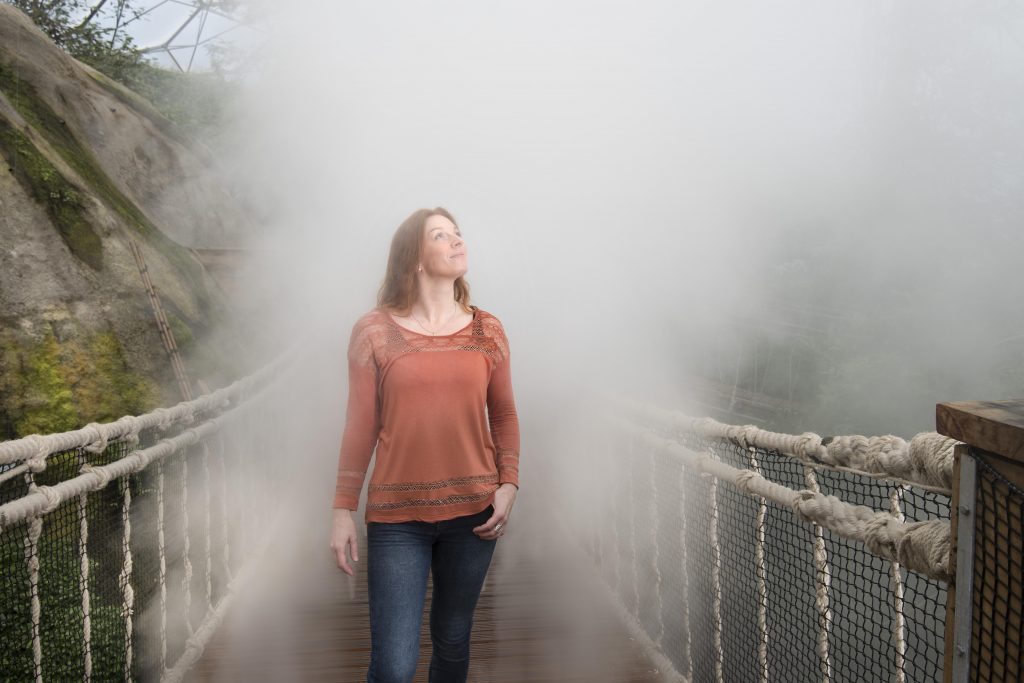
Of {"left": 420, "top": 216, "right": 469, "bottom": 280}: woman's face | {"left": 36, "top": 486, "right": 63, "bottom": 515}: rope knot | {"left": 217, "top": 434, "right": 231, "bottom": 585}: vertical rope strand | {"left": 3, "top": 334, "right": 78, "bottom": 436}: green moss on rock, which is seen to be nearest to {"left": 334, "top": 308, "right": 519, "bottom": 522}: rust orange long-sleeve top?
{"left": 420, "top": 216, "right": 469, "bottom": 280}: woman's face

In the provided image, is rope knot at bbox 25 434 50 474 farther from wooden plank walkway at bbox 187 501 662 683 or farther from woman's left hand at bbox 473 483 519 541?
wooden plank walkway at bbox 187 501 662 683

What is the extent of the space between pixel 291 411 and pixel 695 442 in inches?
118

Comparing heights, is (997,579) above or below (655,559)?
above

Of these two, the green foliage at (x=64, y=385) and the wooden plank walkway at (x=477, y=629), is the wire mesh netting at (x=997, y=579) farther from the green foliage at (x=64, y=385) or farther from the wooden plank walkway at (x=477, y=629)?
the green foliage at (x=64, y=385)

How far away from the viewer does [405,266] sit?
1585mm

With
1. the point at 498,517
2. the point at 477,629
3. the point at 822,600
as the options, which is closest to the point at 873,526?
the point at 822,600

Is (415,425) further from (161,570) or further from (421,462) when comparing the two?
(161,570)

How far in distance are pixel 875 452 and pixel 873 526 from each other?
105 mm

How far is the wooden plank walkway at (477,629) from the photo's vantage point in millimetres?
2354

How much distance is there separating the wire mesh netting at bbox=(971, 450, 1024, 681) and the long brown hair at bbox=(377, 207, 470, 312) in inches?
40.2

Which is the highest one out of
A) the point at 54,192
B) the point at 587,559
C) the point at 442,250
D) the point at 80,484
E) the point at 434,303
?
the point at 54,192

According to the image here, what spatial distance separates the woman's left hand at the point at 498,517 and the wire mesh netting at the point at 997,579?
2.68 feet

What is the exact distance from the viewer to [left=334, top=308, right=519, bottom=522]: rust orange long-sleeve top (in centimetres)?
146

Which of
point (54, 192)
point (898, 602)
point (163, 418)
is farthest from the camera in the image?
point (54, 192)
